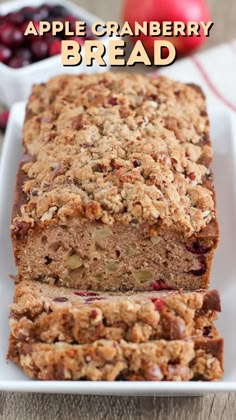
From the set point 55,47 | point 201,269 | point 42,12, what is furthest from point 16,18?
point 201,269

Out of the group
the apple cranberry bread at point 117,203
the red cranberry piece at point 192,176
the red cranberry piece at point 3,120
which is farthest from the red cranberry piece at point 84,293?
the red cranberry piece at point 3,120

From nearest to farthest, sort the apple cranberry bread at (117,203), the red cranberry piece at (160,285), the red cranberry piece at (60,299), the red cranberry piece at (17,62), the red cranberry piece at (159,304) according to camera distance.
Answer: the red cranberry piece at (159,304)
the red cranberry piece at (60,299)
the apple cranberry bread at (117,203)
the red cranberry piece at (160,285)
the red cranberry piece at (17,62)

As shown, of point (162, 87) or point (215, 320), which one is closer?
point (215, 320)

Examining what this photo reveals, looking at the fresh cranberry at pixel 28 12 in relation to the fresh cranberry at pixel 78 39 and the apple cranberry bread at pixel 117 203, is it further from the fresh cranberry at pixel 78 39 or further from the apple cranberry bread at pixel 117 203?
the apple cranberry bread at pixel 117 203

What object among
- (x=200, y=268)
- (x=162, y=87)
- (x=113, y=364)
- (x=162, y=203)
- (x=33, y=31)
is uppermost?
(x=33, y=31)

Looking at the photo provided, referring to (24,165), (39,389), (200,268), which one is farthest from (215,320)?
(24,165)

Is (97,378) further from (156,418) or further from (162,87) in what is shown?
(162,87)
